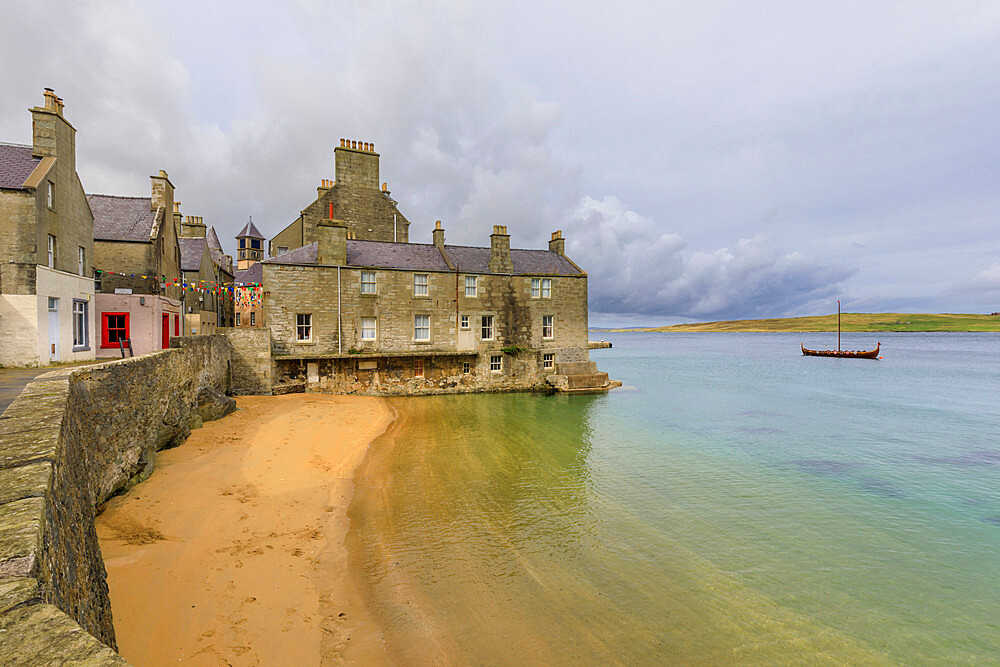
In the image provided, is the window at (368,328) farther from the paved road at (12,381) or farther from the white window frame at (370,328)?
the paved road at (12,381)

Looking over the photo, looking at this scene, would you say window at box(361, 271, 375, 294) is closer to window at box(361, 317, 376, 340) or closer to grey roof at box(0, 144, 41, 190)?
window at box(361, 317, 376, 340)

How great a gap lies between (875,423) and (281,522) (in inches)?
1105

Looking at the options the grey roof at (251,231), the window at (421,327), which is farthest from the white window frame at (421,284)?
the grey roof at (251,231)

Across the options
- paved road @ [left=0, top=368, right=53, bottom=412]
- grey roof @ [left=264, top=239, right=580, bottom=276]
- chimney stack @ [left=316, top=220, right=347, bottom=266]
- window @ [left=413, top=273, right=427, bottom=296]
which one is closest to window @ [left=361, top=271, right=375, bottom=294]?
grey roof @ [left=264, top=239, right=580, bottom=276]

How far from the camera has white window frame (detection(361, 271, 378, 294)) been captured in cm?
2632

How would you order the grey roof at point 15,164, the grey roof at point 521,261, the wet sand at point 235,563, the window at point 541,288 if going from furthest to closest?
the window at point 541,288 → the grey roof at point 521,261 → the grey roof at point 15,164 → the wet sand at point 235,563

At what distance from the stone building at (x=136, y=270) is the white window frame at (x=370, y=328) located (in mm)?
9157

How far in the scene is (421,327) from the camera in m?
27.8

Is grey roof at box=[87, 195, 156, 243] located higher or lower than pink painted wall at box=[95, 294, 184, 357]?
higher

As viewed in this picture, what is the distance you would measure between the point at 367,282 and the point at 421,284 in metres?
3.13

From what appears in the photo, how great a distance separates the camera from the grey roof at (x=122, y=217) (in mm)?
23281

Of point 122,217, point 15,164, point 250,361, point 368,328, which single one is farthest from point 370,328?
point 15,164

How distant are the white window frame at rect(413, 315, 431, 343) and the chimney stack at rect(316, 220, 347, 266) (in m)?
5.35

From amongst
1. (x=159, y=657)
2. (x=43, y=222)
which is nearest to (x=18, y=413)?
(x=159, y=657)
